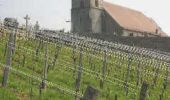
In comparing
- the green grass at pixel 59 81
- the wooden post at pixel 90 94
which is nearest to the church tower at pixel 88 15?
the green grass at pixel 59 81

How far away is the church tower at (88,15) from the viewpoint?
68000 mm

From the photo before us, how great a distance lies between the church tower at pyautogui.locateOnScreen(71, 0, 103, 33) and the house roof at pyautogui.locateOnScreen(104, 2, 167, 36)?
1.70 meters

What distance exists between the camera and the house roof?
68.1 m

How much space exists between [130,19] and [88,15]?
788 centimetres

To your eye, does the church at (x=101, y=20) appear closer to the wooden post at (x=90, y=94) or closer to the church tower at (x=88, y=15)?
the church tower at (x=88, y=15)

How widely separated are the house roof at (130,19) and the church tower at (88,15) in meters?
1.70

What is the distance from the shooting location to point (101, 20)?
6925 centimetres

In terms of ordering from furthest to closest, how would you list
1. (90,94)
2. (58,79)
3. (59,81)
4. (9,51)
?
1. (58,79)
2. (59,81)
3. (9,51)
4. (90,94)

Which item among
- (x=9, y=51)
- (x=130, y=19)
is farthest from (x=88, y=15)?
(x=9, y=51)

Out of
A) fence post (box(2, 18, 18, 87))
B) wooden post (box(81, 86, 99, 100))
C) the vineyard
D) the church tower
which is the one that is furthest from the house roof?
wooden post (box(81, 86, 99, 100))

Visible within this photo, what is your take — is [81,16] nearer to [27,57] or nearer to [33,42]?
[33,42]

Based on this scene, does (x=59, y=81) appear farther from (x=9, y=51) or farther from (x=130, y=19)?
(x=130, y=19)

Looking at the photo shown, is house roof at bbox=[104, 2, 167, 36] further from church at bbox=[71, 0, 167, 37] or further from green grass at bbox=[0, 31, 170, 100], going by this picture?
green grass at bbox=[0, 31, 170, 100]

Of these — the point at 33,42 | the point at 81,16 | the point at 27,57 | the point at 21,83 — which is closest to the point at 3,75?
the point at 21,83
